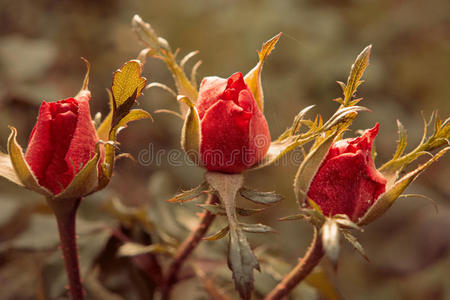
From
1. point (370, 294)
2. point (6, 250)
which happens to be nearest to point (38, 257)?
point (6, 250)

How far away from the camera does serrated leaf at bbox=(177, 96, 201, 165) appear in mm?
846

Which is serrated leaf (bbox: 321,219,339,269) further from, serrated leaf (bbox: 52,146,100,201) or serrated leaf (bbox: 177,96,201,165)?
serrated leaf (bbox: 52,146,100,201)

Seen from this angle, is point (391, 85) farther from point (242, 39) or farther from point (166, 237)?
point (166, 237)

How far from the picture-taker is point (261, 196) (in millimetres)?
858

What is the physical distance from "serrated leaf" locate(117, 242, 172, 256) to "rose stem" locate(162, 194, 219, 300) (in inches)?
1.7

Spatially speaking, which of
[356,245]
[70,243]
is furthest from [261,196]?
[70,243]

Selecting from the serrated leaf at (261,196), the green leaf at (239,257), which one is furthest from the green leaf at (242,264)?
the serrated leaf at (261,196)

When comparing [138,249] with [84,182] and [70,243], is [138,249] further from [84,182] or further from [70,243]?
[84,182]

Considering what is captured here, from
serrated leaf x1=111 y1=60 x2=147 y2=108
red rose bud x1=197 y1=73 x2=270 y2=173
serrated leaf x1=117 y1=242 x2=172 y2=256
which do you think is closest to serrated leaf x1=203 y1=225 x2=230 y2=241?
red rose bud x1=197 y1=73 x2=270 y2=173

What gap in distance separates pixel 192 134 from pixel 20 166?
0.31m

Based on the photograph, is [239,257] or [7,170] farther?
[7,170]

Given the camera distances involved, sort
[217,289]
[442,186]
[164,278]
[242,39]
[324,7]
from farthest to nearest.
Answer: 1. [324,7]
2. [242,39]
3. [442,186]
4. [217,289]
5. [164,278]

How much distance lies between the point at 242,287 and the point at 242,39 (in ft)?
6.40

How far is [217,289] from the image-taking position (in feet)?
4.71
